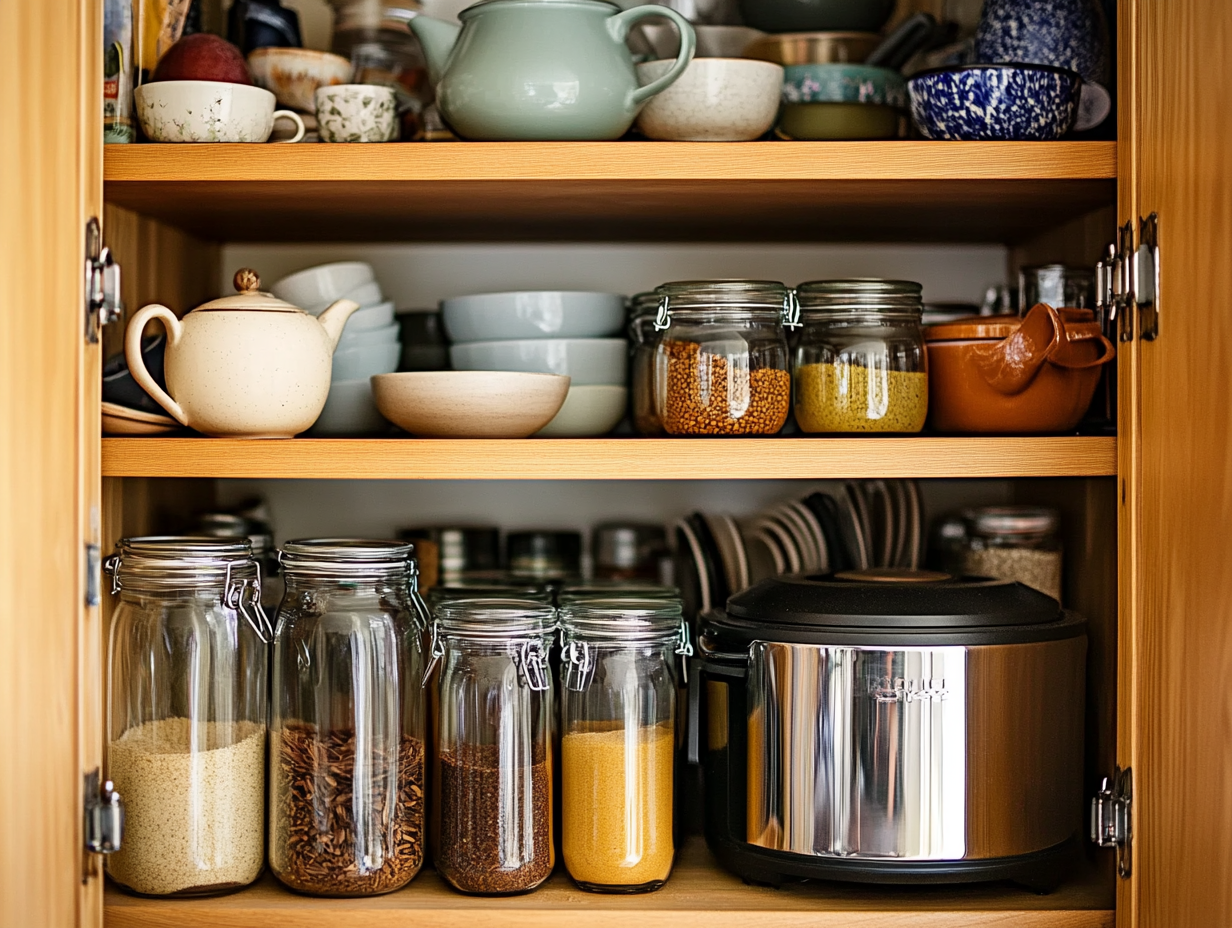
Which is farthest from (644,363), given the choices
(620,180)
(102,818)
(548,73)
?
(102,818)

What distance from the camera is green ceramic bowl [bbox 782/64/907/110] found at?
123 cm

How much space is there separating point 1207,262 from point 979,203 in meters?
0.38

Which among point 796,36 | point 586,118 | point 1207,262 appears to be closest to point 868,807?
point 1207,262

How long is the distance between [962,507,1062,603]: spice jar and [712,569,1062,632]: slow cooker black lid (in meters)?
0.17

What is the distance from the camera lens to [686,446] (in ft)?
3.59

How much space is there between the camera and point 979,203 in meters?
1.23

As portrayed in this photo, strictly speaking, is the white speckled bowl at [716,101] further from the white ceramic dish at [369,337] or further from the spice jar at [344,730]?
the spice jar at [344,730]

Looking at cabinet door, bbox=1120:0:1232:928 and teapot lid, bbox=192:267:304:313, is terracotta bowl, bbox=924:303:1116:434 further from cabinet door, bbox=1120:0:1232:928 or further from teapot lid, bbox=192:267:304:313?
teapot lid, bbox=192:267:304:313

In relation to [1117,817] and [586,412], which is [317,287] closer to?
[586,412]

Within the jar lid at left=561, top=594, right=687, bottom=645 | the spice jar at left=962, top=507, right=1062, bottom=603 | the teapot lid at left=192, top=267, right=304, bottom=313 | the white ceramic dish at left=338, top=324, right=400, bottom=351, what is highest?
the teapot lid at left=192, top=267, right=304, bottom=313

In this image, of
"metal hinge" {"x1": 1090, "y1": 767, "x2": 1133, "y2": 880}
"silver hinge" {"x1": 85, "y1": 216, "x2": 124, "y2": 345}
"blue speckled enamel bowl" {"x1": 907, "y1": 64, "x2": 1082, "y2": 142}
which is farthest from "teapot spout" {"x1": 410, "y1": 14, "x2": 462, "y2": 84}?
"metal hinge" {"x1": 1090, "y1": 767, "x2": 1133, "y2": 880}

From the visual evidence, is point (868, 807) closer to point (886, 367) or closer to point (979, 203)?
point (886, 367)

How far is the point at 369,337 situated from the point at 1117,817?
856 millimetres

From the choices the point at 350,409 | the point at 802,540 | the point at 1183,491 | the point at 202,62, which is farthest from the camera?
the point at 802,540
